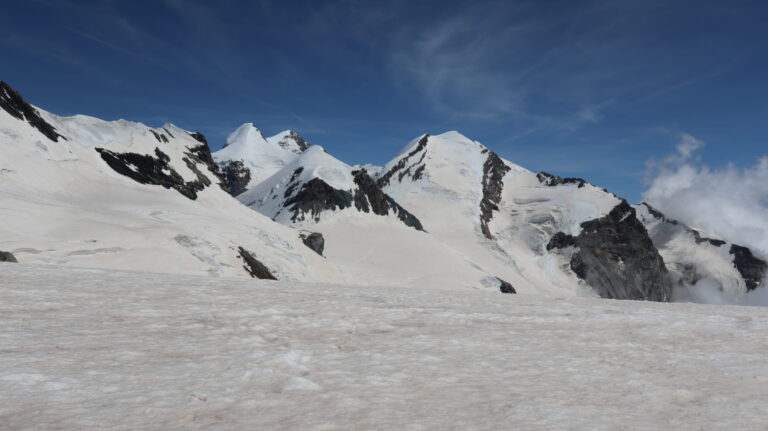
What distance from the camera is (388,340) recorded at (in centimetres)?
580

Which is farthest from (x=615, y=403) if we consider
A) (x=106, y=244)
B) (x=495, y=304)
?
(x=106, y=244)

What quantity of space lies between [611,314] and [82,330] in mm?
7478

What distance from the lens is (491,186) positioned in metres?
111

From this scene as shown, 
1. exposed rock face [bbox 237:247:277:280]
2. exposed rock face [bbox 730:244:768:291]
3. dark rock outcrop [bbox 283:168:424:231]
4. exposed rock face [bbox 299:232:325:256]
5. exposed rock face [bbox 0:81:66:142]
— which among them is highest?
exposed rock face [bbox 730:244:768:291]

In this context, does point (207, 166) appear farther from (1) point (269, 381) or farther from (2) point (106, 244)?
(1) point (269, 381)

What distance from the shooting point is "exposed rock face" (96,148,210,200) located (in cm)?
3952

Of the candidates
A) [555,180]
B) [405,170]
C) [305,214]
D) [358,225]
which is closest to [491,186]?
[555,180]

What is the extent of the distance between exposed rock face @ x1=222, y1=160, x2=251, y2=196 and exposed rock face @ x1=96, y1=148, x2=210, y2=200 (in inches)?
3392

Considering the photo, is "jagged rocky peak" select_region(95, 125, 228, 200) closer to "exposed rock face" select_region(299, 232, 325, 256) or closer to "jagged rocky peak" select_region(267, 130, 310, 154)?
"exposed rock face" select_region(299, 232, 325, 256)

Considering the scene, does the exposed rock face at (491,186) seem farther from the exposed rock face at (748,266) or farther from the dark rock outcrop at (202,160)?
the exposed rock face at (748,266)

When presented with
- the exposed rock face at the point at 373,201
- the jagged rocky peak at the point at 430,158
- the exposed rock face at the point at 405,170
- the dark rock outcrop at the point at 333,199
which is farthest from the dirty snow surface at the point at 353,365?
the exposed rock face at the point at 405,170

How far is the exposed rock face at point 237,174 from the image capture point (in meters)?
133

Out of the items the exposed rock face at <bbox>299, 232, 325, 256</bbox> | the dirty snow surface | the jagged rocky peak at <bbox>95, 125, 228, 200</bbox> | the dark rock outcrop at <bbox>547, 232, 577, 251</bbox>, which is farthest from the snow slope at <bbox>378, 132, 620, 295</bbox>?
the dirty snow surface

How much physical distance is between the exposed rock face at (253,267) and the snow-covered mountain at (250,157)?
103m
